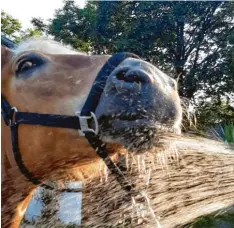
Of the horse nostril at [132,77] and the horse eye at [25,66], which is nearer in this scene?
the horse nostril at [132,77]

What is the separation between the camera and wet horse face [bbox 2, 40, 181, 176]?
1171 mm

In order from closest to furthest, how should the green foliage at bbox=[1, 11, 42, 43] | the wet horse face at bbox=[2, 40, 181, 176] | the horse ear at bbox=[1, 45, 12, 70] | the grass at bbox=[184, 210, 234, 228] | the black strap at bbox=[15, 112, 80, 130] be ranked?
the wet horse face at bbox=[2, 40, 181, 176] < the black strap at bbox=[15, 112, 80, 130] < the horse ear at bbox=[1, 45, 12, 70] < the green foliage at bbox=[1, 11, 42, 43] < the grass at bbox=[184, 210, 234, 228]

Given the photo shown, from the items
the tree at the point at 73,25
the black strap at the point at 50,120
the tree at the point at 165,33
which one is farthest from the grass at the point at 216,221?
the tree at the point at 73,25

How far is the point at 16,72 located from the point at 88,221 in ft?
4.05

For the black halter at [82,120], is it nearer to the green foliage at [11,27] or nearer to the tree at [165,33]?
the green foliage at [11,27]

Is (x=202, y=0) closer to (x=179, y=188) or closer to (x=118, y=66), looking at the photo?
(x=179, y=188)

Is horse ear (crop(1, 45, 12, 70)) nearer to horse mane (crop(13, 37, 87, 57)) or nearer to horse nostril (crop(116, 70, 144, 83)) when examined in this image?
horse mane (crop(13, 37, 87, 57))

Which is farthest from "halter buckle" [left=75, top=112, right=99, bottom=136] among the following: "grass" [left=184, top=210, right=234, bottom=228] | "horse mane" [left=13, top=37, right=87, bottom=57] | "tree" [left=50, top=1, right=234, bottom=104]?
"tree" [left=50, top=1, right=234, bottom=104]

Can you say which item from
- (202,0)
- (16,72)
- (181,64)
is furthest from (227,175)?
(202,0)

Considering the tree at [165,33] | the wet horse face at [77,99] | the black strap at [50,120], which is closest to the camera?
the wet horse face at [77,99]

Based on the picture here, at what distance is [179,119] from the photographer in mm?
1193

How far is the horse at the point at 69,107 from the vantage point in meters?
1.17

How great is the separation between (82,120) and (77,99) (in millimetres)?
61

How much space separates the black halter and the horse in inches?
0.5
